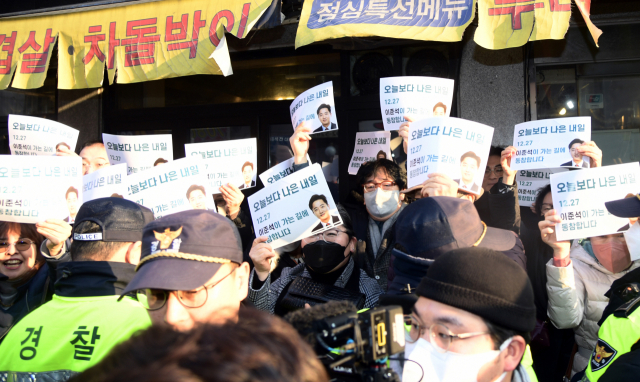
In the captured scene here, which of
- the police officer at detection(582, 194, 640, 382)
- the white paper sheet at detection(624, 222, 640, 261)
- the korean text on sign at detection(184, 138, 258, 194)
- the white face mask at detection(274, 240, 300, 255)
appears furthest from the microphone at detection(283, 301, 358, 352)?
the korean text on sign at detection(184, 138, 258, 194)

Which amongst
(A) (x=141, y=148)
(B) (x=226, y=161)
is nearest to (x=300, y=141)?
(B) (x=226, y=161)

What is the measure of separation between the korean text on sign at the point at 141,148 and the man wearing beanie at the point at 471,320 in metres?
3.18

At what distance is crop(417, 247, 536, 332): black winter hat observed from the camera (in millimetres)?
1541

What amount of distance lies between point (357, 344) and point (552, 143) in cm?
302

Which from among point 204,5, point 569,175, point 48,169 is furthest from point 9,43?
point 569,175

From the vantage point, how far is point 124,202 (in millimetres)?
2332

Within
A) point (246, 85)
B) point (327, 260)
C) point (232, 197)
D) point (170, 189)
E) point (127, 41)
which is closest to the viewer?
point (327, 260)

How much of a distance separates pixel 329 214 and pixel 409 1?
2551 mm

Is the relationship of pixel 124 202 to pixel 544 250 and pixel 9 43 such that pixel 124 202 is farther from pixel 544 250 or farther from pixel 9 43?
pixel 9 43

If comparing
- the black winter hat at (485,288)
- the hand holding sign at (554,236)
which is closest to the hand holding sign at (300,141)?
the hand holding sign at (554,236)

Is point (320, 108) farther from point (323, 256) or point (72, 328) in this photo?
point (72, 328)

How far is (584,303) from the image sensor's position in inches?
120

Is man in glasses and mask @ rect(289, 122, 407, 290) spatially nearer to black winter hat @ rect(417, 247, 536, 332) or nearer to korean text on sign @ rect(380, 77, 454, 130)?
korean text on sign @ rect(380, 77, 454, 130)

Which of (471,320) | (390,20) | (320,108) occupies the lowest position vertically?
(471,320)
